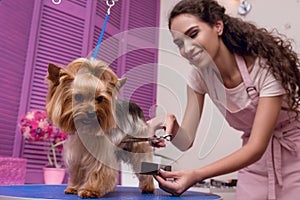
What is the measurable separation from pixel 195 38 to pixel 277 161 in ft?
1.71

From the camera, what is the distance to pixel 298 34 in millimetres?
2023

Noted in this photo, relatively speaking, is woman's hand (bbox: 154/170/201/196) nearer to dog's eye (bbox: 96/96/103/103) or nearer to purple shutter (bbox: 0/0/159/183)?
dog's eye (bbox: 96/96/103/103)

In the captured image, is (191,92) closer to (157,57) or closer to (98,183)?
(98,183)

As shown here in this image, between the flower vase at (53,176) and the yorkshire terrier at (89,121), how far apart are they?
0.85 meters

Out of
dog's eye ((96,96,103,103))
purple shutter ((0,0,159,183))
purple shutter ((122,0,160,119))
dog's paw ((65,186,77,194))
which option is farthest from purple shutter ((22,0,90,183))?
dog's eye ((96,96,103,103))

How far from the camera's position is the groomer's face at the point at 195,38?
105 centimetres

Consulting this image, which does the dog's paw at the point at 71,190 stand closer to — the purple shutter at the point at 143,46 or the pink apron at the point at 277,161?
the pink apron at the point at 277,161

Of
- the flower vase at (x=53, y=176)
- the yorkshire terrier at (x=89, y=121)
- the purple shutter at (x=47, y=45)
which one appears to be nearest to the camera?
the yorkshire terrier at (x=89, y=121)

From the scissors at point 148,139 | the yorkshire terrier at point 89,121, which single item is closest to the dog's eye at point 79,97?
the yorkshire terrier at point 89,121

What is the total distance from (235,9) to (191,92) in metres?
1.32

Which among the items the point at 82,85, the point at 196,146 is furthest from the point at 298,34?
the point at 82,85

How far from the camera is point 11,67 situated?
5.87 ft

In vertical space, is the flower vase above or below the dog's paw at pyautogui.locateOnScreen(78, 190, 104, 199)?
below

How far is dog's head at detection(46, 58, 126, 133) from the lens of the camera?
0.84 m
